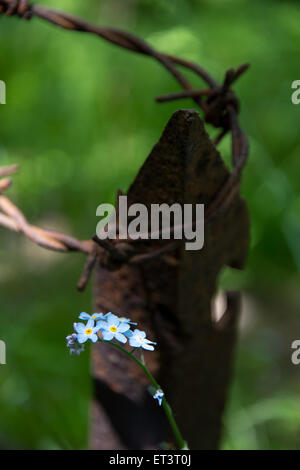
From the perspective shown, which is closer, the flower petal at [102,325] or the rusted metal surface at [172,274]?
the flower petal at [102,325]

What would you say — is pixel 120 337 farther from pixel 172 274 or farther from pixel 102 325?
pixel 172 274

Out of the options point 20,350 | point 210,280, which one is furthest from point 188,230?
point 20,350

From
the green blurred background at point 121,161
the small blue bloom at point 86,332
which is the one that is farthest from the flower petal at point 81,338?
the green blurred background at point 121,161

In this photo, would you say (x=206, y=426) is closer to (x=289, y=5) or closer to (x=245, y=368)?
(x=245, y=368)

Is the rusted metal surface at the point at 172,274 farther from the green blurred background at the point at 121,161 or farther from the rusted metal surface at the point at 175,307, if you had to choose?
the green blurred background at the point at 121,161

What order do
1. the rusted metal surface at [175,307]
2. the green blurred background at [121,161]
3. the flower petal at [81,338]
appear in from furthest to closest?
1. the green blurred background at [121,161]
2. the rusted metal surface at [175,307]
3. the flower petal at [81,338]
